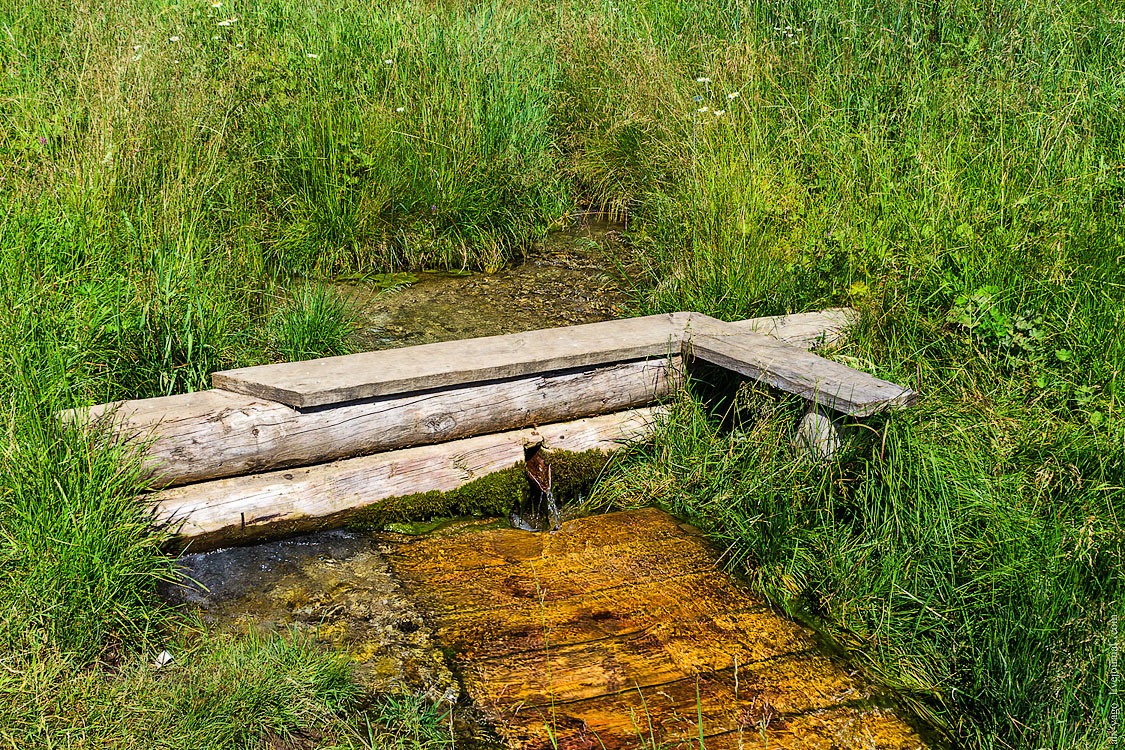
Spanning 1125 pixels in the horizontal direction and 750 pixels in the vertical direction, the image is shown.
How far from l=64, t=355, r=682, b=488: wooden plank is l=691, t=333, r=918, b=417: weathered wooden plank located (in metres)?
0.29

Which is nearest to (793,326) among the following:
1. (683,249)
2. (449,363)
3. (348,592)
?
(683,249)

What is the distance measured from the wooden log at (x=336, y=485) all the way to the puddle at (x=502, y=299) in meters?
1.21

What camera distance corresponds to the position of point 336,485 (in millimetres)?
3592

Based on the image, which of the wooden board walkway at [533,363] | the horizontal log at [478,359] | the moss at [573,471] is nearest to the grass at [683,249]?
the moss at [573,471]

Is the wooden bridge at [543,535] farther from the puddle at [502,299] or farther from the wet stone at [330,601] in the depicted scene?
the puddle at [502,299]

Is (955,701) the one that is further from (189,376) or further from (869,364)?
(189,376)

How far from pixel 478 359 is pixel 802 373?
1.27 metres

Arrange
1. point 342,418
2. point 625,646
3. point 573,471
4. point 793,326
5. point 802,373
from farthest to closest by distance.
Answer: point 793,326
point 573,471
point 802,373
point 342,418
point 625,646

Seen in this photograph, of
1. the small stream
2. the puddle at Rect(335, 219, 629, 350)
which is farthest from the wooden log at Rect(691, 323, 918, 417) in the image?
the puddle at Rect(335, 219, 629, 350)

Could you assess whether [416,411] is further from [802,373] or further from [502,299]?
[502,299]

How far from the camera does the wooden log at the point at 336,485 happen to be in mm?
3348

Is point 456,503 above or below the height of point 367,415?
below

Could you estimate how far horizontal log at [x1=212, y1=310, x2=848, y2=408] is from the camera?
3443 mm

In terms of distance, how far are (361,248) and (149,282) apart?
5.85 feet
